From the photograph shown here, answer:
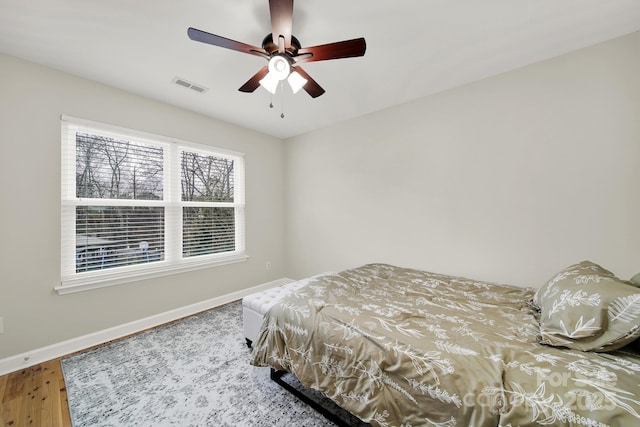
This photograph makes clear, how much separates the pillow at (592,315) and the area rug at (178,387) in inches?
49.3

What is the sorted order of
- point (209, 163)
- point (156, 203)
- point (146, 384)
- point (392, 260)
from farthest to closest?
point (209, 163) → point (392, 260) → point (156, 203) → point (146, 384)

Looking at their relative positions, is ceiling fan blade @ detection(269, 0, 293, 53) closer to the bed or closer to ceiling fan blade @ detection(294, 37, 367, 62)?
ceiling fan blade @ detection(294, 37, 367, 62)

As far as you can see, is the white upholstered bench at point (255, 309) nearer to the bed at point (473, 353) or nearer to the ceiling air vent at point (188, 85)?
the bed at point (473, 353)

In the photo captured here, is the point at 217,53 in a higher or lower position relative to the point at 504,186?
higher

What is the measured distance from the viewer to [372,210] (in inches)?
128

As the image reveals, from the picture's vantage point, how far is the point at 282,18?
55.6 inches

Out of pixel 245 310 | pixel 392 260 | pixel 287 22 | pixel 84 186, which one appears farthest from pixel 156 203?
pixel 392 260

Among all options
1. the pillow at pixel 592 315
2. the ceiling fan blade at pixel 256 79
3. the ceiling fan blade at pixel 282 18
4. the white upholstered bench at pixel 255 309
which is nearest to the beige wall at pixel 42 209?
the white upholstered bench at pixel 255 309

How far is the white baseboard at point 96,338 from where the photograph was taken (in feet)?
6.57

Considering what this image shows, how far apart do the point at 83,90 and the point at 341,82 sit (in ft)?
8.32

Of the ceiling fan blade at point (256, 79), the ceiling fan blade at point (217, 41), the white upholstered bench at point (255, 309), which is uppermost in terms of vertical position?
the ceiling fan blade at point (217, 41)

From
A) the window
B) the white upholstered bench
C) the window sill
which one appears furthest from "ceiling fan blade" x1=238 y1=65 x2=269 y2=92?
the window sill

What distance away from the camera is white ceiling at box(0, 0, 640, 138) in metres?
1.59

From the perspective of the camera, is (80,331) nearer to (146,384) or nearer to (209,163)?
(146,384)
